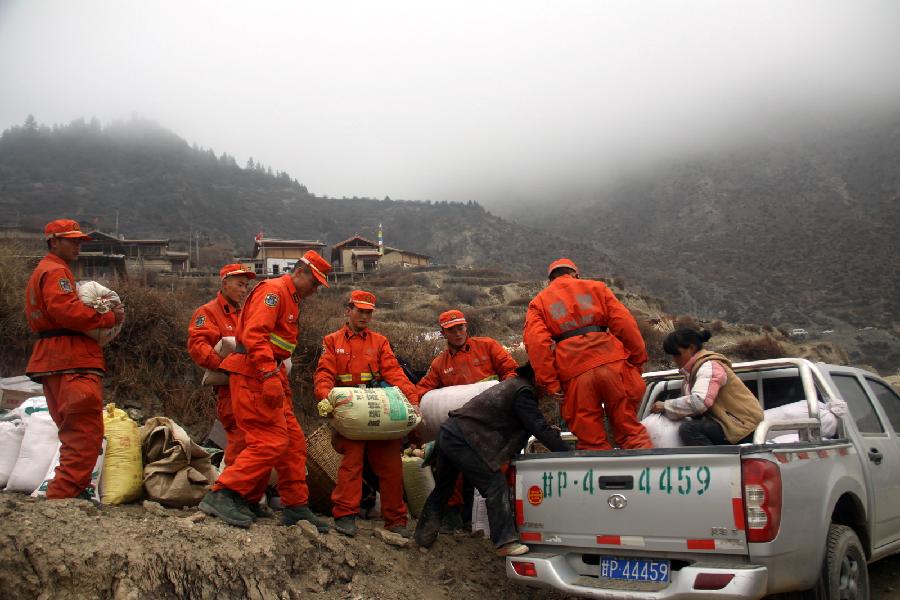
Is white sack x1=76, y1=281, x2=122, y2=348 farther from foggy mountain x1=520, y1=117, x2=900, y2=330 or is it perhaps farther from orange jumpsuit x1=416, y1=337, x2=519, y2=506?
foggy mountain x1=520, y1=117, x2=900, y2=330

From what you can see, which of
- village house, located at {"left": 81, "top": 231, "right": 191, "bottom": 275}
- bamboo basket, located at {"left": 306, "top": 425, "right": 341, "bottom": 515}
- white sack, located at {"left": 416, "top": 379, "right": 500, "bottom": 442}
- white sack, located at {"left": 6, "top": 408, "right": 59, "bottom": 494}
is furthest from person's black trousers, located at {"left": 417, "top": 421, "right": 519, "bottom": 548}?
village house, located at {"left": 81, "top": 231, "right": 191, "bottom": 275}

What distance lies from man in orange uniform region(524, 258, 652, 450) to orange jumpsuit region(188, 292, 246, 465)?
7.57ft

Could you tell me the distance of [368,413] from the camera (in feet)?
16.2

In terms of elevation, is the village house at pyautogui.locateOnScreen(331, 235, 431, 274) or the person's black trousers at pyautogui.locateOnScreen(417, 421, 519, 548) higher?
the person's black trousers at pyautogui.locateOnScreen(417, 421, 519, 548)

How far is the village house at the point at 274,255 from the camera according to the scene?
5245 cm

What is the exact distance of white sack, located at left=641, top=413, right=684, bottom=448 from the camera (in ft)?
15.3

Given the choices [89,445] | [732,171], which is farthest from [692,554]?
[732,171]

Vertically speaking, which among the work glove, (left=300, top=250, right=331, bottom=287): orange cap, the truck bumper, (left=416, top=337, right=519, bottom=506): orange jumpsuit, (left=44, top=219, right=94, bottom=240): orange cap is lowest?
the truck bumper

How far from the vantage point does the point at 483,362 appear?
621 cm

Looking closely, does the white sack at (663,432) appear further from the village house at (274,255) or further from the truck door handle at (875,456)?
the village house at (274,255)

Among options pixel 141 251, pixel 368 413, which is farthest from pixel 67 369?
pixel 141 251

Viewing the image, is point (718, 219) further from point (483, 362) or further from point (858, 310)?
point (483, 362)

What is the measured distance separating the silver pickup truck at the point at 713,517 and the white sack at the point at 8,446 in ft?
12.3

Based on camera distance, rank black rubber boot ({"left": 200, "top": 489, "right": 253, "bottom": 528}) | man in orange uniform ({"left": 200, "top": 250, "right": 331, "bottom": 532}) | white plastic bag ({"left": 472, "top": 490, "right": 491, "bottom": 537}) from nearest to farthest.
Result: black rubber boot ({"left": 200, "top": 489, "right": 253, "bottom": 528}), man in orange uniform ({"left": 200, "top": 250, "right": 331, "bottom": 532}), white plastic bag ({"left": 472, "top": 490, "right": 491, "bottom": 537})
